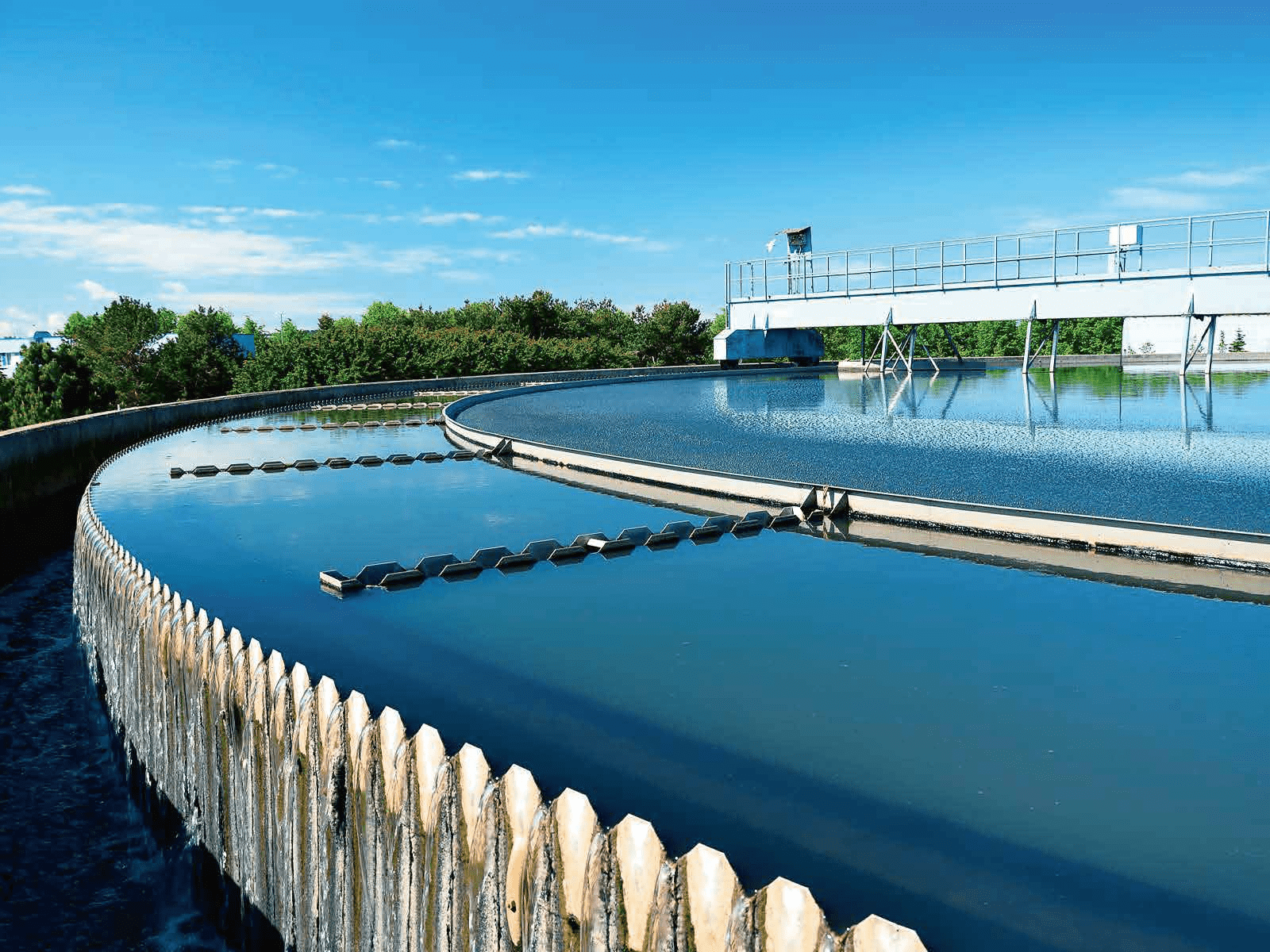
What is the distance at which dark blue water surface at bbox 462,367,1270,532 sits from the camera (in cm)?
1364

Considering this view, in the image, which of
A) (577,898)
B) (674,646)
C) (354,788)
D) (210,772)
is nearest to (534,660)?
(674,646)

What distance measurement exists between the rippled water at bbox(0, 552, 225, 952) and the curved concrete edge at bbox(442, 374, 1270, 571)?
8666mm

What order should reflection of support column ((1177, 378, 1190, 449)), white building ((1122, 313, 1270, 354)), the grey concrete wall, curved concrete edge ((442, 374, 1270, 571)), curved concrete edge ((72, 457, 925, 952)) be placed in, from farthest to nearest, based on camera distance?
1. white building ((1122, 313, 1270, 354))
2. reflection of support column ((1177, 378, 1190, 449))
3. the grey concrete wall
4. curved concrete edge ((442, 374, 1270, 571))
5. curved concrete edge ((72, 457, 925, 952))

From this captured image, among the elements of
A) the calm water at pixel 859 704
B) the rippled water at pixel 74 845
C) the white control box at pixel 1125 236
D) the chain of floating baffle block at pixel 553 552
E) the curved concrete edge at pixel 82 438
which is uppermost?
the white control box at pixel 1125 236

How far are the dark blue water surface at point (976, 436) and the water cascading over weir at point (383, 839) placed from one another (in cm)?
1005

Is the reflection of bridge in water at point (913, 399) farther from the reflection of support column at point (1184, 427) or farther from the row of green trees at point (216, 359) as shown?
the row of green trees at point (216, 359)

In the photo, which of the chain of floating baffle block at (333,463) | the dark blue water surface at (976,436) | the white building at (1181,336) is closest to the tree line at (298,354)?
the white building at (1181,336)

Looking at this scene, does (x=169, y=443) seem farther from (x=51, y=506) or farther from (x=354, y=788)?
(x=354, y=788)

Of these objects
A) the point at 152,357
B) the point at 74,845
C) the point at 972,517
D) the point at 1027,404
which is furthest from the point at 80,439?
the point at 152,357

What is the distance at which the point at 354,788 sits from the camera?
452 cm

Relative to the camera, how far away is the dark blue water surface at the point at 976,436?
44.8 feet

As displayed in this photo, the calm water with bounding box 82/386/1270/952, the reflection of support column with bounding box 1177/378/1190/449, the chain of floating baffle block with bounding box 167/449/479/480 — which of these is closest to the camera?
the calm water with bounding box 82/386/1270/952

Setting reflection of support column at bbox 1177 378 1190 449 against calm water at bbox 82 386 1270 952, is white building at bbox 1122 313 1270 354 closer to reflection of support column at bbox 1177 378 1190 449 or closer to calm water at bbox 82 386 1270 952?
reflection of support column at bbox 1177 378 1190 449

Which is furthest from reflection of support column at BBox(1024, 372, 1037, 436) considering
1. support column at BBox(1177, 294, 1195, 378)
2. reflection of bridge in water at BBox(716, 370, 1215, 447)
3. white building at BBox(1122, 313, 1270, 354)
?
white building at BBox(1122, 313, 1270, 354)
